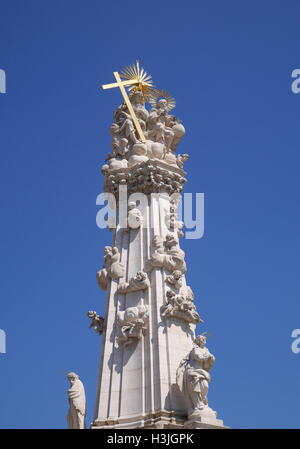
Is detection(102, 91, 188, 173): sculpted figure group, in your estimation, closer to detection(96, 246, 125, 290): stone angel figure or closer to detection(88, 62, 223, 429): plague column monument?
detection(88, 62, 223, 429): plague column monument

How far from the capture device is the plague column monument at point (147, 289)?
61.7 ft

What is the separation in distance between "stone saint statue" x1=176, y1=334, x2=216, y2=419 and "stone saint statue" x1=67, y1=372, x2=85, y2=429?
10.9 feet

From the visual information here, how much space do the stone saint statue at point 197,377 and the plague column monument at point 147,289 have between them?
1.2 inches

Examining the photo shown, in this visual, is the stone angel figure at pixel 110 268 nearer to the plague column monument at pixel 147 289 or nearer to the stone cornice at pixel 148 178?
the plague column monument at pixel 147 289

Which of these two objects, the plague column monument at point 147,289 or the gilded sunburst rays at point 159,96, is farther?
the gilded sunburst rays at point 159,96

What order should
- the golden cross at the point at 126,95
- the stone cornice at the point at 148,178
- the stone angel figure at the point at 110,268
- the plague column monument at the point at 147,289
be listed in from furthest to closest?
1. the golden cross at the point at 126,95
2. the stone cornice at the point at 148,178
3. the stone angel figure at the point at 110,268
4. the plague column monument at the point at 147,289

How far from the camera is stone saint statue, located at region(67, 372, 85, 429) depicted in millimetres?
19594

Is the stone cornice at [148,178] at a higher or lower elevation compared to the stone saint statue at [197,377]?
higher

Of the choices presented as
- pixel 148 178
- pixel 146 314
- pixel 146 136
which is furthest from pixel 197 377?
pixel 146 136

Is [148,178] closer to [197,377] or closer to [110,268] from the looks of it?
[110,268]

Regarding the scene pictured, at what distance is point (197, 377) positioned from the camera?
60.4 ft

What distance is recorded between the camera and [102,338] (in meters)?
21.6

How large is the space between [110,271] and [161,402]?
563 cm

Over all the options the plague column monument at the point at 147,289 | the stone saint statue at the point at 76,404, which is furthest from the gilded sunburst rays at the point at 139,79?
the stone saint statue at the point at 76,404
